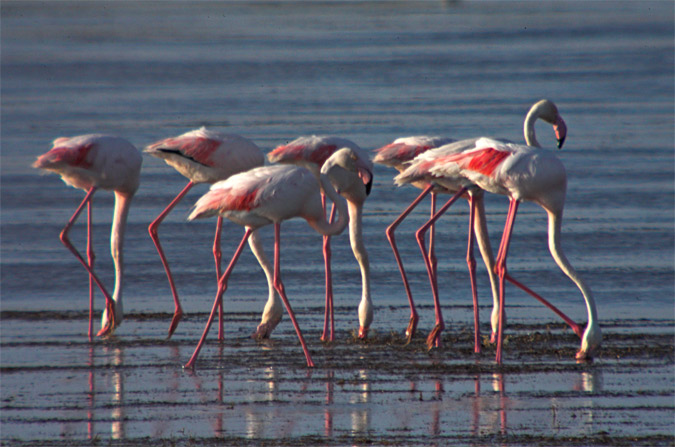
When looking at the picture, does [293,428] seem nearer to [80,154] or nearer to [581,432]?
[581,432]

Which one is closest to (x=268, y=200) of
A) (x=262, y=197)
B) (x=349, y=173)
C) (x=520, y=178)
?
(x=262, y=197)

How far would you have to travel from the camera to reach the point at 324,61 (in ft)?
94.5

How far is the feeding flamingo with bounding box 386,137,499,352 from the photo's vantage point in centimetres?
790

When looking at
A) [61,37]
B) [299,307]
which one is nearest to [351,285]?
[299,307]

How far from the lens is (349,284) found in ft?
32.1

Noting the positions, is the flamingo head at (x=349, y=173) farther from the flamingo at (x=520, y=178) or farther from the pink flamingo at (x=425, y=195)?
the flamingo at (x=520, y=178)

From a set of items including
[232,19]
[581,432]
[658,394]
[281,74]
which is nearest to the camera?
[581,432]

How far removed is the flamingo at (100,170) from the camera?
8.38m

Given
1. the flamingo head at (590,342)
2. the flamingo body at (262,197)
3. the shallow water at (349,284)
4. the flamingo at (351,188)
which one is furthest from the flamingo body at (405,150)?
the flamingo head at (590,342)

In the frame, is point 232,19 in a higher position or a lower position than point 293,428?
higher

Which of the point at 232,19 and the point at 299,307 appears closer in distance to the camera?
the point at 299,307

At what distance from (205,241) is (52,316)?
2958 mm

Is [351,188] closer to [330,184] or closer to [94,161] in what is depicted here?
[330,184]

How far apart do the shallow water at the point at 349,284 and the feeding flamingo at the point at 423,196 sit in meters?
0.21
